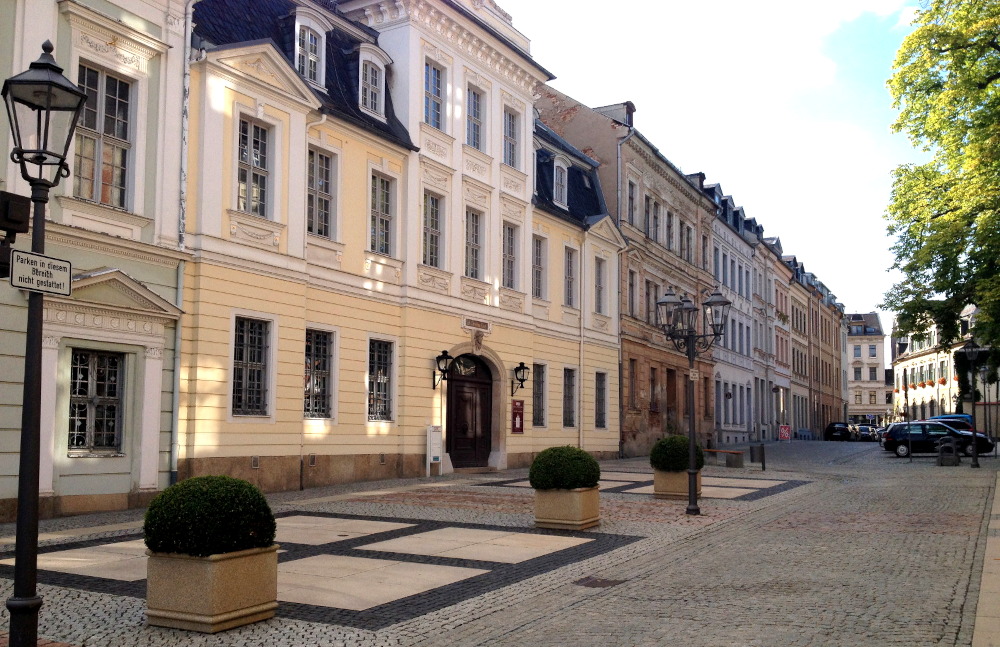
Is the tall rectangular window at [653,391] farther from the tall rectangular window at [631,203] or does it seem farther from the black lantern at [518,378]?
the black lantern at [518,378]

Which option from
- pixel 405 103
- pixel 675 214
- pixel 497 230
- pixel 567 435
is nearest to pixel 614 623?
pixel 405 103

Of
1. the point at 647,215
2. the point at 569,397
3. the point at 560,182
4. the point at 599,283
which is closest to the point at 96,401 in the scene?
the point at 569,397

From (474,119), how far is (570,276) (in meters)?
7.48

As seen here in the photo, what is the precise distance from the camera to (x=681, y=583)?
947 centimetres

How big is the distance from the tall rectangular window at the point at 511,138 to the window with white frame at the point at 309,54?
803 centimetres

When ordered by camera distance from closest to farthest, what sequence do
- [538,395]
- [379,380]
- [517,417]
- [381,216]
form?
[379,380] → [381,216] → [517,417] → [538,395]

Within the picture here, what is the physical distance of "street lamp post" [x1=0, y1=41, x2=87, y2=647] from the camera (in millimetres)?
6023

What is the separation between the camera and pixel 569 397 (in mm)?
31344

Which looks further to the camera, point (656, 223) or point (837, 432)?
point (837, 432)

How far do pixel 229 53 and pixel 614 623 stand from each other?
13.7m

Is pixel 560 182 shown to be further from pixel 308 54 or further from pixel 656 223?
pixel 308 54

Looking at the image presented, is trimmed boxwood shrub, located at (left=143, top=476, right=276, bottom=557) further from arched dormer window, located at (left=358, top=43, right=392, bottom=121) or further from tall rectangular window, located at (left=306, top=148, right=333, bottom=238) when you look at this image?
arched dormer window, located at (left=358, top=43, right=392, bottom=121)

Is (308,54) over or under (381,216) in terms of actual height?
over

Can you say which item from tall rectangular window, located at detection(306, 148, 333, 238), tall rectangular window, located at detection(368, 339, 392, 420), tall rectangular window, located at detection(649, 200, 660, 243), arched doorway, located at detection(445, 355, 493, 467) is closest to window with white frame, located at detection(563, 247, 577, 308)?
arched doorway, located at detection(445, 355, 493, 467)
